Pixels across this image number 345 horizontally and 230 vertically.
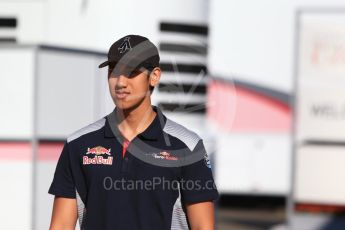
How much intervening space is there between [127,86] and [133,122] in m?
0.19

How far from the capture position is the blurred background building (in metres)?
6.75

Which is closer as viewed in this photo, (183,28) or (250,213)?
(183,28)

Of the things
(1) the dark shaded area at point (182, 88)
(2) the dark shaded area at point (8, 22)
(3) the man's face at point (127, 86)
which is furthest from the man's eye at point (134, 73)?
(1) the dark shaded area at point (182, 88)

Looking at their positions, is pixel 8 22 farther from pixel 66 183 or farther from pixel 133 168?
pixel 133 168

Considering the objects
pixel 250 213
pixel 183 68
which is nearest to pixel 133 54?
pixel 183 68

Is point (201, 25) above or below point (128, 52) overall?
above

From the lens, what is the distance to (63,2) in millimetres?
7500

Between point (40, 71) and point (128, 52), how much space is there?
3186 mm

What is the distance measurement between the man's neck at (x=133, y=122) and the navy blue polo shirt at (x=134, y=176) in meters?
0.02

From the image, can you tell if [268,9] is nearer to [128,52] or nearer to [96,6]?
[96,6]

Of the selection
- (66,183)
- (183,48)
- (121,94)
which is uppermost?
(183,48)

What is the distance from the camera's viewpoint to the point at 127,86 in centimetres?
362

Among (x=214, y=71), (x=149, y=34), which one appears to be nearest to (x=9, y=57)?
(x=149, y=34)

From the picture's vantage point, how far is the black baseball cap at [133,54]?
364cm
